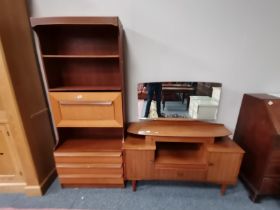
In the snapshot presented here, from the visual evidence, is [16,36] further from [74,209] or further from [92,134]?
[74,209]

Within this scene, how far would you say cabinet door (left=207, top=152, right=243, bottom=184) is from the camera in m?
1.40

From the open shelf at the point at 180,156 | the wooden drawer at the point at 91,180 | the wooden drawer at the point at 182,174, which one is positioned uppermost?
the open shelf at the point at 180,156

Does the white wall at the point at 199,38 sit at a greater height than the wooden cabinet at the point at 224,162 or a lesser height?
greater

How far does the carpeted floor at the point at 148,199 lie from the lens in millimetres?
1439

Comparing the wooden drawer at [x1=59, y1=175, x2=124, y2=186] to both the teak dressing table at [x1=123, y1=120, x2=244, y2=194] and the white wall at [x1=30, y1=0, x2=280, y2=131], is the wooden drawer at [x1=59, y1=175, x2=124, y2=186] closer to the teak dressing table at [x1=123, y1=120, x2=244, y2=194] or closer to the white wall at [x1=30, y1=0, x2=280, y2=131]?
the teak dressing table at [x1=123, y1=120, x2=244, y2=194]

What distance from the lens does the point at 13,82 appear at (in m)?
1.24

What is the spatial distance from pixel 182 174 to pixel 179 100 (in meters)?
0.75

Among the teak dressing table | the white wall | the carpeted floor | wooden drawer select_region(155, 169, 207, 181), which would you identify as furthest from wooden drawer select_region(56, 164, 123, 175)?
the white wall

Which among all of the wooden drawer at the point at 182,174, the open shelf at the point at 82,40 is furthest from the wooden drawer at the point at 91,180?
the open shelf at the point at 82,40

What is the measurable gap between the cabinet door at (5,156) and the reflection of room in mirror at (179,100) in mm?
1308

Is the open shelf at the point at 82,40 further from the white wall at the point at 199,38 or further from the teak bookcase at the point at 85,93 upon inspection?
the white wall at the point at 199,38

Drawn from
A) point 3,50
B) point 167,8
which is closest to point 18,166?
point 3,50

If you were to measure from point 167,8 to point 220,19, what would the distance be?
526mm

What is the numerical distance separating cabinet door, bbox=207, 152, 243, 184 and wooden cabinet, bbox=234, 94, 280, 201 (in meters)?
0.19
